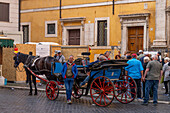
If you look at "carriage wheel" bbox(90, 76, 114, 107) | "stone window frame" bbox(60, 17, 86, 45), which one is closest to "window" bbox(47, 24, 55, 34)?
"stone window frame" bbox(60, 17, 86, 45)

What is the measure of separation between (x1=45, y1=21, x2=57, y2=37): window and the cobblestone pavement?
13927 mm

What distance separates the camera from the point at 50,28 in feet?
86.1

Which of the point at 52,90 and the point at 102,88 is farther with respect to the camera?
the point at 52,90

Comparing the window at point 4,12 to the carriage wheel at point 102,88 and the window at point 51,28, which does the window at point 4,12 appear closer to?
the window at point 51,28

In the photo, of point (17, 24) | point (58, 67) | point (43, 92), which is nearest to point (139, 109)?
point (58, 67)

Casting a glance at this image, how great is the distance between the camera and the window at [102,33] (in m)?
23.5

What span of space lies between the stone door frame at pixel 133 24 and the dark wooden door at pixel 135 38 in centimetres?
32

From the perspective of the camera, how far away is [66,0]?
25328mm

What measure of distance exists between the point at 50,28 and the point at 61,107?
16564 millimetres

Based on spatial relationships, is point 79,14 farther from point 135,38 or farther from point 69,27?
point 135,38

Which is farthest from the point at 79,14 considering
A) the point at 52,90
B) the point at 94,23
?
the point at 52,90

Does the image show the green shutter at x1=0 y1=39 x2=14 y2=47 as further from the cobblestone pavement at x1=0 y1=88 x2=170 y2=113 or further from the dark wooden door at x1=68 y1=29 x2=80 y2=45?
the dark wooden door at x1=68 y1=29 x2=80 y2=45

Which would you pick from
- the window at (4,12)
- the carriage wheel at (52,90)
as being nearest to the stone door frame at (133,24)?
the window at (4,12)

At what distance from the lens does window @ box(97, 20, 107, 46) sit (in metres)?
23.5
